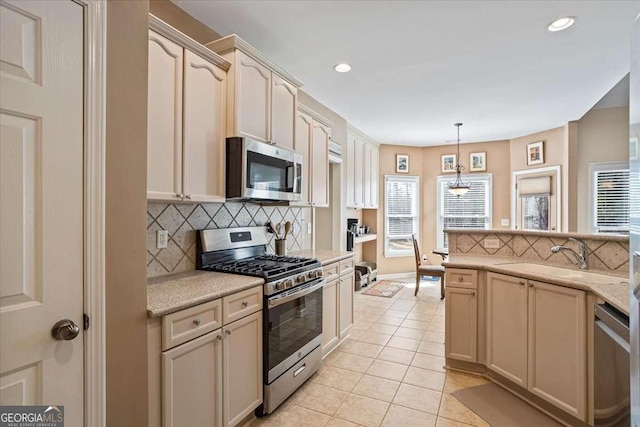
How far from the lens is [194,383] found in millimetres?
1575

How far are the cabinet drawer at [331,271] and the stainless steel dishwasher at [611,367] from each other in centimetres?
185

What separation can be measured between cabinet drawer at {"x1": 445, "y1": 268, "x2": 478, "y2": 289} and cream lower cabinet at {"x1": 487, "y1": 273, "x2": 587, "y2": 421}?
4.8 inches

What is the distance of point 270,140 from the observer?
98.4 inches

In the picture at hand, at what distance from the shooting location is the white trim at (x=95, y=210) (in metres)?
1.17

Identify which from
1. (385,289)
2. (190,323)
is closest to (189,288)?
(190,323)

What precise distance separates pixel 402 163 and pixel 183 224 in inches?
209

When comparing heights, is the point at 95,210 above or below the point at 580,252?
above

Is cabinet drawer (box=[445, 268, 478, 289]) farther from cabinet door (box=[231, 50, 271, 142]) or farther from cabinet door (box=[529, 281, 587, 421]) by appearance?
cabinet door (box=[231, 50, 271, 142])

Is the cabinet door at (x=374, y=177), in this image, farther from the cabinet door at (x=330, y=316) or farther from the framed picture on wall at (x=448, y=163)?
the cabinet door at (x=330, y=316)

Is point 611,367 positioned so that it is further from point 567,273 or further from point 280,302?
point 280,302

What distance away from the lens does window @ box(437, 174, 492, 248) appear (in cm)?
630

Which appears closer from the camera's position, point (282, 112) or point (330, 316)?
point (282, 112)

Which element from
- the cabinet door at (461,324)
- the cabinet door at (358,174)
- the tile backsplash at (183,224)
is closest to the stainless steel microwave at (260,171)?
the tile backsplash at (183,224)

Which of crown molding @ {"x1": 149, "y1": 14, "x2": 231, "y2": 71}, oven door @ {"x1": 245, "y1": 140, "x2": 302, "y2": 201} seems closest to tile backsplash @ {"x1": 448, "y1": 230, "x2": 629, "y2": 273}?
oven door @ {"x1": 245, "y1": 140, "x2": 302, "y2": 201}
